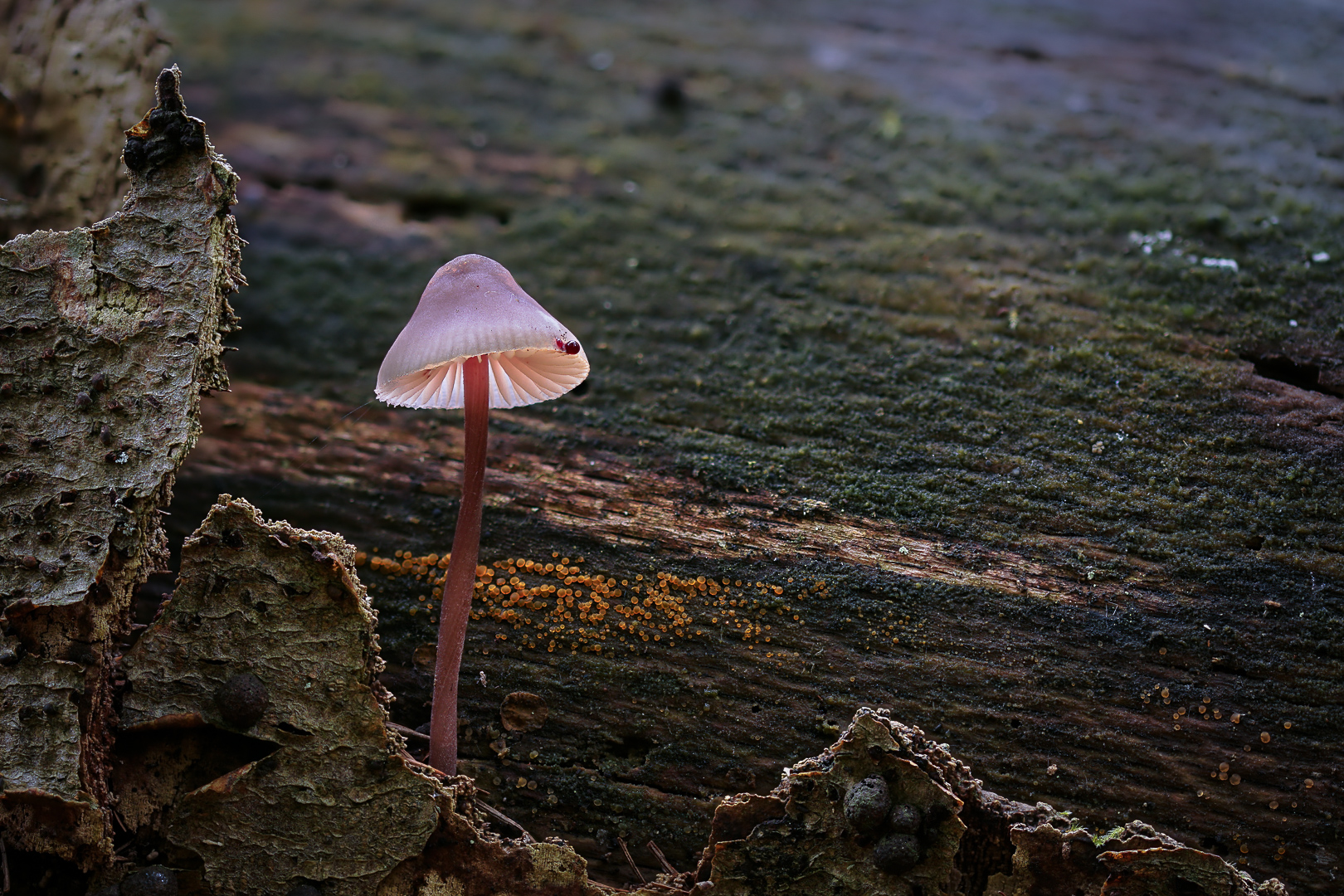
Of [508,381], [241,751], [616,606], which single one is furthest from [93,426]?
[616,606]

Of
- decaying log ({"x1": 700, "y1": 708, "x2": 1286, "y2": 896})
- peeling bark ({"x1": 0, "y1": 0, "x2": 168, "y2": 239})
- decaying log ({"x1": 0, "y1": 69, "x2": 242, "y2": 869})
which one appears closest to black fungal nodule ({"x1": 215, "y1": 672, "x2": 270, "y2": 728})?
decaying log ({"x1": 0, "y1": 69, "x2": 242, "y2": 869})

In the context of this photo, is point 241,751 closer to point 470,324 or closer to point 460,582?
point 460,582

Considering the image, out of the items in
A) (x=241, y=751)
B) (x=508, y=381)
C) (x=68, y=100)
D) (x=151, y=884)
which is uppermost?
(x=68, y=100)

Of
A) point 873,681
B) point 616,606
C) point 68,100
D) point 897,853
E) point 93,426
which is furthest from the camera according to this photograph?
point 68,100

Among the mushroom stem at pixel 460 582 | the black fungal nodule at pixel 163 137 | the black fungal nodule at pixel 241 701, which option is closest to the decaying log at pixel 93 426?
the black fungal nodule at pixel 163 137

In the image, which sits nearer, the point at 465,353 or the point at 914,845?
the point at 914,845

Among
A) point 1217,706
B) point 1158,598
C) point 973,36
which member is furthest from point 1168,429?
point 973,36

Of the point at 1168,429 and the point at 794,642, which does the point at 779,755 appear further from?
the point at 1168,429

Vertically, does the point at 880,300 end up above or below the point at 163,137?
above
